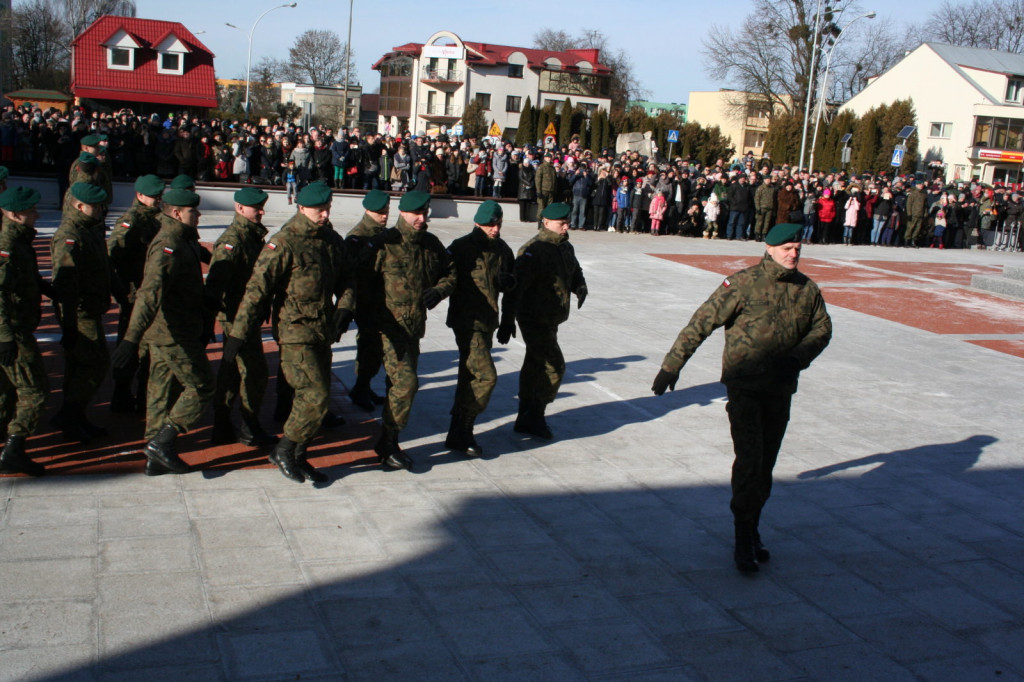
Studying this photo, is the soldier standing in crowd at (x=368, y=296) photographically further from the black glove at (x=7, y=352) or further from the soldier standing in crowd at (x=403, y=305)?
the black glove at (x=7, y=352)

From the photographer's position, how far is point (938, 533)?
5.72 m

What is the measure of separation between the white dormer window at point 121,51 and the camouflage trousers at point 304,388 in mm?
53707

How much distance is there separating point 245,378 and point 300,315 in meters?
0.91

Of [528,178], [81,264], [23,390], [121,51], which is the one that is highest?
[121,51]

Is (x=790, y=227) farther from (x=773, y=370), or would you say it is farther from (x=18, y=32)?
(x=18, y=32)

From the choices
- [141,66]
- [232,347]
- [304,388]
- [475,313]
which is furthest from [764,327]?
[141,66]

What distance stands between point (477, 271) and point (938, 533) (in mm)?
3532

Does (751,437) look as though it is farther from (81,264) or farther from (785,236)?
(81,264)

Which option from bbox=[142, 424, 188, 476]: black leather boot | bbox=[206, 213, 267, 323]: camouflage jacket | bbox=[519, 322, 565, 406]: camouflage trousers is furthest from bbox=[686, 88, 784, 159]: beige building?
bbox=[142, 424, 188, 476]: black leather boot

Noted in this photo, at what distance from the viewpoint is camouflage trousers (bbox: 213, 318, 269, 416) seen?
6.23 meters

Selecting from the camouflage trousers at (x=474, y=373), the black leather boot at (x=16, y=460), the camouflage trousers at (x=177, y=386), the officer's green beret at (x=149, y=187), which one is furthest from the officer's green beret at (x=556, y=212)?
the black leather boot at (x=16, y=460)

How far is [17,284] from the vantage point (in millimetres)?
5492

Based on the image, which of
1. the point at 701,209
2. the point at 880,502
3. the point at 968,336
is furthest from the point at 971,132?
the point at 880,502

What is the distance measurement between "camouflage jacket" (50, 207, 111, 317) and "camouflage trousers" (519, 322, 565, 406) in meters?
3.03
